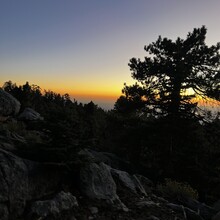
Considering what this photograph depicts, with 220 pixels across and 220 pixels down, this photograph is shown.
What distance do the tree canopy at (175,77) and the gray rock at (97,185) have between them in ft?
A: 38.8

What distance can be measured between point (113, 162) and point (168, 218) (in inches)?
323

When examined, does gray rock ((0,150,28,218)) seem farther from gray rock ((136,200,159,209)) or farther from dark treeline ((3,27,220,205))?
dark treeline ((3,27,220,205))

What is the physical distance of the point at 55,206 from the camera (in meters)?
7.22

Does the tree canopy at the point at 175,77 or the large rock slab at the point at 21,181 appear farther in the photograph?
the tree canopy at the point at 175,77

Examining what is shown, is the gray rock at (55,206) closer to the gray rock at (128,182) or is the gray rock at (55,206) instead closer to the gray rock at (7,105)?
the gray rock at (128,182)

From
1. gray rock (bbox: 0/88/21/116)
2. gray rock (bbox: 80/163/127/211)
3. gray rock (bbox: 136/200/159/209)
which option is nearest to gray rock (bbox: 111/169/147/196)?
gray rock (bbox: 136/200/159/209)

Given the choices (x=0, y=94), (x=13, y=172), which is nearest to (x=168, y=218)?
(x=13, y=172)

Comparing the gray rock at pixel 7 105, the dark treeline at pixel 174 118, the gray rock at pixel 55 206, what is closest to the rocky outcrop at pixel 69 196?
the gray rock at pixel 55 206

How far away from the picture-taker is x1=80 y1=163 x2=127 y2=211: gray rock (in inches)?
331

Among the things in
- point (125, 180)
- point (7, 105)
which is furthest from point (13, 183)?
point (7, 105)

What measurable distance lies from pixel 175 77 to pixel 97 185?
12486 millimetres

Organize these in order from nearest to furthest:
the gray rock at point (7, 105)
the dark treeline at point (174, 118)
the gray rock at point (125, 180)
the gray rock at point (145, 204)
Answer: the gray rock at point (145, 204) → the gray rock at point (125, 180) → the gray rock at point (7, 105) → the dark treeline at point (174, 118)

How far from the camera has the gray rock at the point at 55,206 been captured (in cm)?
690

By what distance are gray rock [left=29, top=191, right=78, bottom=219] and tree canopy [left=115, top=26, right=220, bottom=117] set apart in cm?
1339
